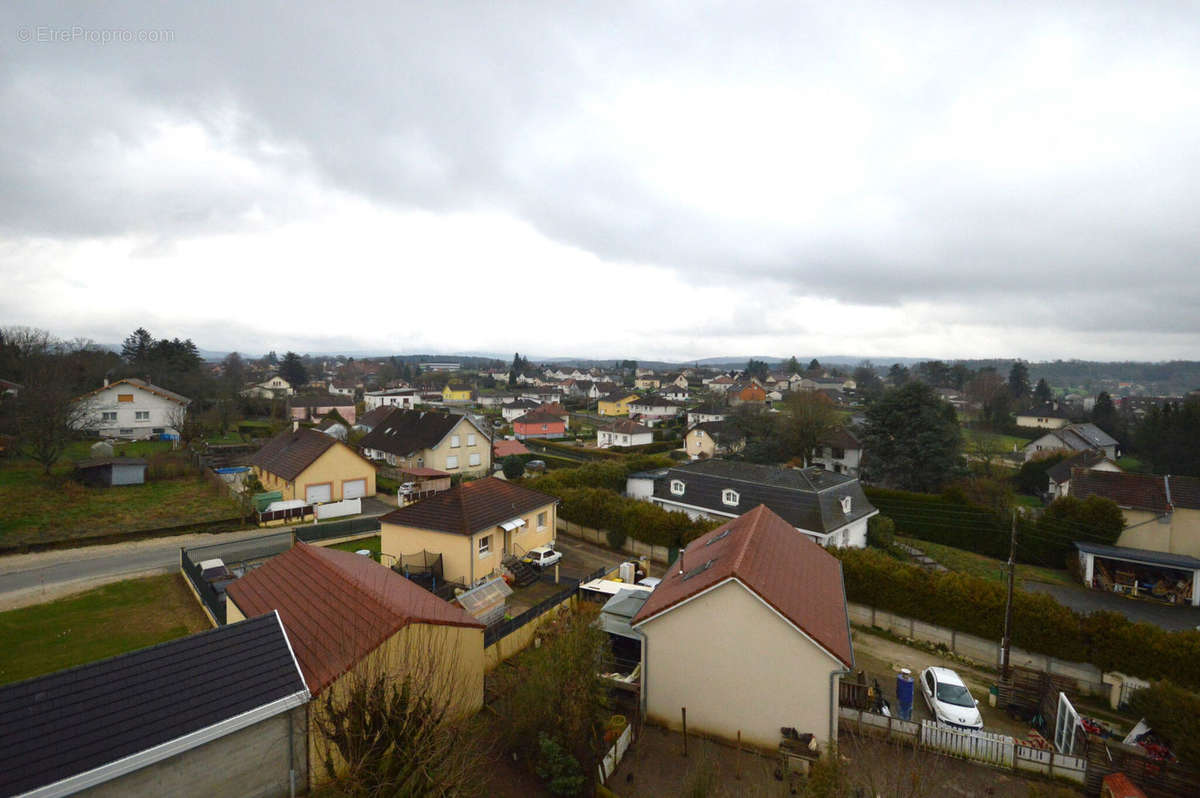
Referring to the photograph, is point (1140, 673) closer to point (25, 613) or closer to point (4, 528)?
point (25, 613)

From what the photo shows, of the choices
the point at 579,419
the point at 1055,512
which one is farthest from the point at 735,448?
the point at 579,419

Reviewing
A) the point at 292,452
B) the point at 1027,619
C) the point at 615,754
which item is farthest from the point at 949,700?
the point at 292,452


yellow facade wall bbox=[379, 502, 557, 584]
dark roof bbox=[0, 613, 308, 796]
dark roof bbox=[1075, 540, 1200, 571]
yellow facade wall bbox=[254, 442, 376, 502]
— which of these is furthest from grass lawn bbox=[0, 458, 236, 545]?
dark roof bbox=[1075, 540, 1200, 571]

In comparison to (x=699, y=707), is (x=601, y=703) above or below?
above

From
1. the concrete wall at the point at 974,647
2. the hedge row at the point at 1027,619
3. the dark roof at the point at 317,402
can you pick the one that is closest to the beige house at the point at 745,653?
the hedge row at the point at 1027,619

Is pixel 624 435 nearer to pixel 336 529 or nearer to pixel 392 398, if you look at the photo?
pixel 336 529

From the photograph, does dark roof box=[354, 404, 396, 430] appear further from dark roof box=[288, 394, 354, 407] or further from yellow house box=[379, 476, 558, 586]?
yellow house box=[379, 476, 558, 586]

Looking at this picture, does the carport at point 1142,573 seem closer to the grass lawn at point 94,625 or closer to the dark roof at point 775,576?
the dark roof at point 775,576
